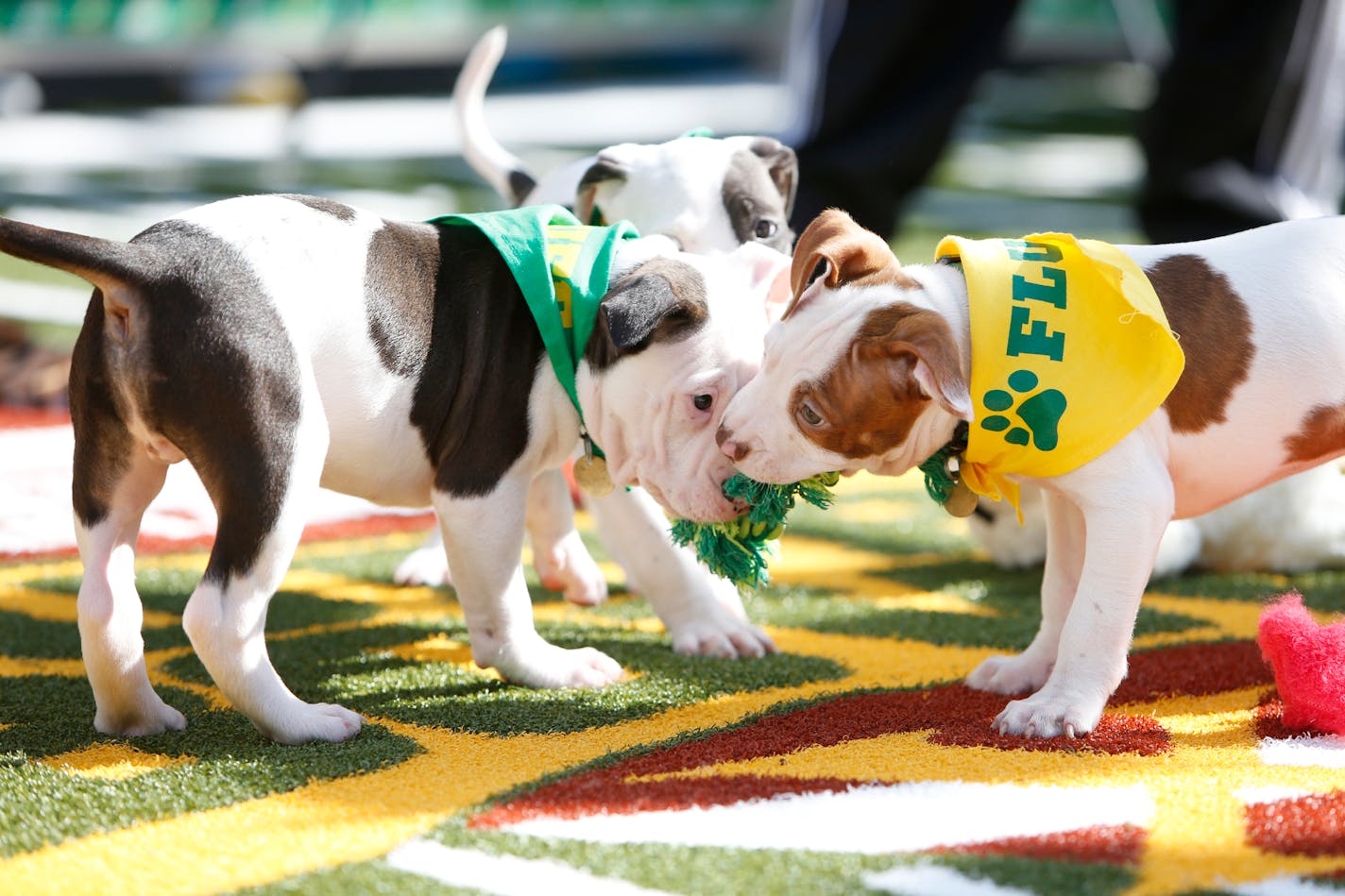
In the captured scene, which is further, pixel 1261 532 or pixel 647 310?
pixel 1261 532

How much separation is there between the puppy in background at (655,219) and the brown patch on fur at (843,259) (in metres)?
0.80

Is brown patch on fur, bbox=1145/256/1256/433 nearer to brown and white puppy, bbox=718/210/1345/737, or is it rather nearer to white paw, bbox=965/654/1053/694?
brown and white puppy, bbox=718/210/1345/737

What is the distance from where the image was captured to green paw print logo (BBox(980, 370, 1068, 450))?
2.56 metres

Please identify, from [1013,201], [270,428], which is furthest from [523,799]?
[1013,201]

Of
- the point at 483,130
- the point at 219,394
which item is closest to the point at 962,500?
the point at 219,394

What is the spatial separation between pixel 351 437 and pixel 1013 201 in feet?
28.2

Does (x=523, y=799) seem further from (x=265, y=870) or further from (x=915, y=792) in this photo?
(x=915, y=792)

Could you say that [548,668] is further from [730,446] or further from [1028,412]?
[1028,412]

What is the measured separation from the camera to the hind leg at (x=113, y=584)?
8.45 feet

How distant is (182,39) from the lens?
15922mm

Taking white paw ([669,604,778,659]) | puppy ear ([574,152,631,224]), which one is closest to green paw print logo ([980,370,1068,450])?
white paw ([669,604,778,659])

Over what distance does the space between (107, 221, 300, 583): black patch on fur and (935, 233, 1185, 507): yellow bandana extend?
1.13 m

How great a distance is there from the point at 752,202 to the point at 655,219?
0.75 feet

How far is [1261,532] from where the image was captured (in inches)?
153
